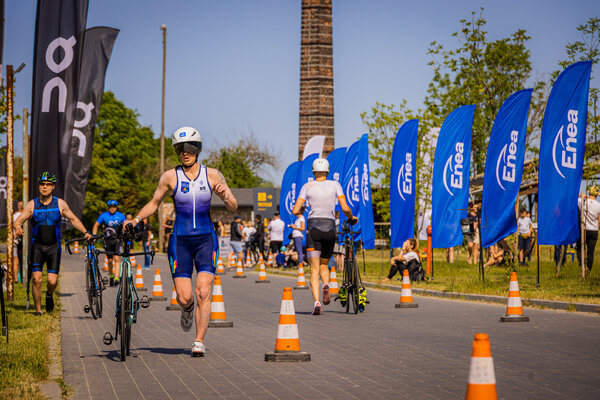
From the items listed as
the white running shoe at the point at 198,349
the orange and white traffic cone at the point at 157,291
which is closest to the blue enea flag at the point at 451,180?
the orange and white traffic cone at the point at 157,291

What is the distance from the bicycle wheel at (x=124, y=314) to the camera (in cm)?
861

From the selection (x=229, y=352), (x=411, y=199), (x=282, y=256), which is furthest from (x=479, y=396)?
(x=282, y=256)

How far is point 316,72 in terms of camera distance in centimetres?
4838

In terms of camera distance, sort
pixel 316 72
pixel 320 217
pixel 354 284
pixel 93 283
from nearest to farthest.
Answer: pixel 320 217 → pixel 93 283 → pixel 354 284 → pixel 316 72

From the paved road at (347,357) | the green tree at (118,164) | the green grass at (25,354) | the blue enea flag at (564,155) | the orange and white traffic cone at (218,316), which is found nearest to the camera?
the green grass at (25,354)

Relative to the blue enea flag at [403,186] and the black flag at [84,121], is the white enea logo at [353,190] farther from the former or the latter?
the black flag at [84,121]

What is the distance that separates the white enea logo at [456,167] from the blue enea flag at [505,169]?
2.62m

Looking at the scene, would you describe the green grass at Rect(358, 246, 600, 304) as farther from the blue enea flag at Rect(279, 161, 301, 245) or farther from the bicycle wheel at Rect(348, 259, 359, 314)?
the blue enea flag at Rect(279, 161, 301, 245)

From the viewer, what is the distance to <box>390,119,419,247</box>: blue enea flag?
21.6 m

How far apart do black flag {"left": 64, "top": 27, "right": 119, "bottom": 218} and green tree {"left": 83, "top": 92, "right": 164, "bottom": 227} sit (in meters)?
56.5

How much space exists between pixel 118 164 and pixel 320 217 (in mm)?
65194

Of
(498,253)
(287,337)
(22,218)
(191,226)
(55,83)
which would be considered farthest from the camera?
(498,253)

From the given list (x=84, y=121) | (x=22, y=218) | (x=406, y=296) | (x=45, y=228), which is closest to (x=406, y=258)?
(x=406, y=296)

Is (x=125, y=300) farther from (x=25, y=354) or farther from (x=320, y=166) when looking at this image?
(x=320, y=166)
